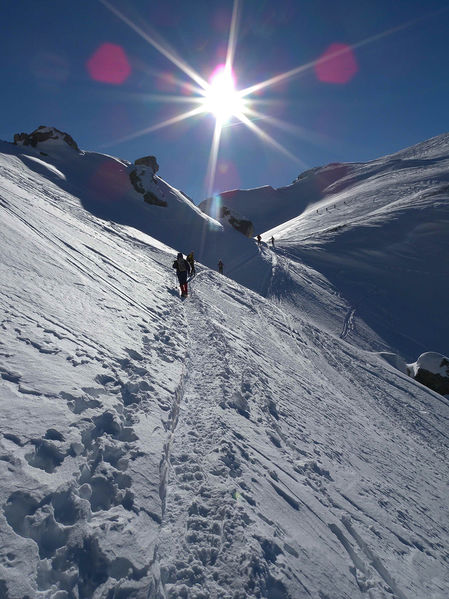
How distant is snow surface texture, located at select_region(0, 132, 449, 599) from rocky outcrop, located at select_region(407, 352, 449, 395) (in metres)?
10.6

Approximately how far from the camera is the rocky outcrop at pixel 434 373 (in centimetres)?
1917

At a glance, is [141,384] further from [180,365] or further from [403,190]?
[403,190]

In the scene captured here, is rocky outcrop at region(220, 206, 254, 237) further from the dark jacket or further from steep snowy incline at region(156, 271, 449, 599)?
steep snowy incline at region(156, 271, 449, 599)

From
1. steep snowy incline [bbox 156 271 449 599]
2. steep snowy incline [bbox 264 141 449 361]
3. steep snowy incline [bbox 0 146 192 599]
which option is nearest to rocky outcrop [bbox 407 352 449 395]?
steep snowy incline [bbox 264 141 449 361]

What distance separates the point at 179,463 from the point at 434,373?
66.2 feet

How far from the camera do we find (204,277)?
65.8ft

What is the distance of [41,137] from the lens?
4466cm

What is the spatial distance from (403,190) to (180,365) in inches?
2756

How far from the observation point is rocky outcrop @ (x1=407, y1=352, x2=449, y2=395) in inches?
755

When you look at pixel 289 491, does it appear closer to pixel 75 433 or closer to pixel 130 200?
pixel 75 433

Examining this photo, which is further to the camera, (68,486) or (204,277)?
(204,277)

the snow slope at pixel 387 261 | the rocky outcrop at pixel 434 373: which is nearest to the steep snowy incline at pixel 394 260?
the snow slope at pixel 387 261

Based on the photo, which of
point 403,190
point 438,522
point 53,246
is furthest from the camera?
point 403,190

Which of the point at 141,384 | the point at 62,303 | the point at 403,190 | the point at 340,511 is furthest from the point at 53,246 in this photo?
the point at 403,190
